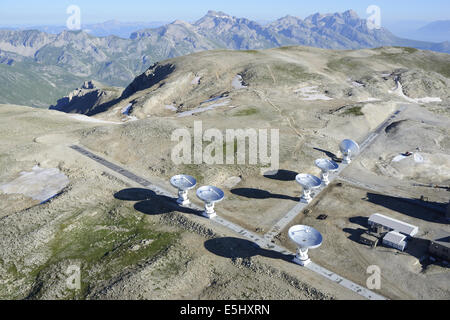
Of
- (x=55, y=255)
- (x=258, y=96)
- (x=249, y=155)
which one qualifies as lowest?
(x=55, y=255)

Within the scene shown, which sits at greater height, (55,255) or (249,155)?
(249,155)

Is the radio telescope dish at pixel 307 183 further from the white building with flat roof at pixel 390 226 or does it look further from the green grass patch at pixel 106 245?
the green grass patch at pixel 106 245

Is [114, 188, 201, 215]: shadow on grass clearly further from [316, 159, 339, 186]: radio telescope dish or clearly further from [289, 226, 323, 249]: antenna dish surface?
[316, 159, 339, 186]: radio telescope dish

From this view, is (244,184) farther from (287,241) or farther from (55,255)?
(55,255)

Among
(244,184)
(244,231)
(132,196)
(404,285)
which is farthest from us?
(244,184)

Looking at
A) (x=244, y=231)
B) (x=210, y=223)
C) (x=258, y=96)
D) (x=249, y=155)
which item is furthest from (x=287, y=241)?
(x=258, y=96)
